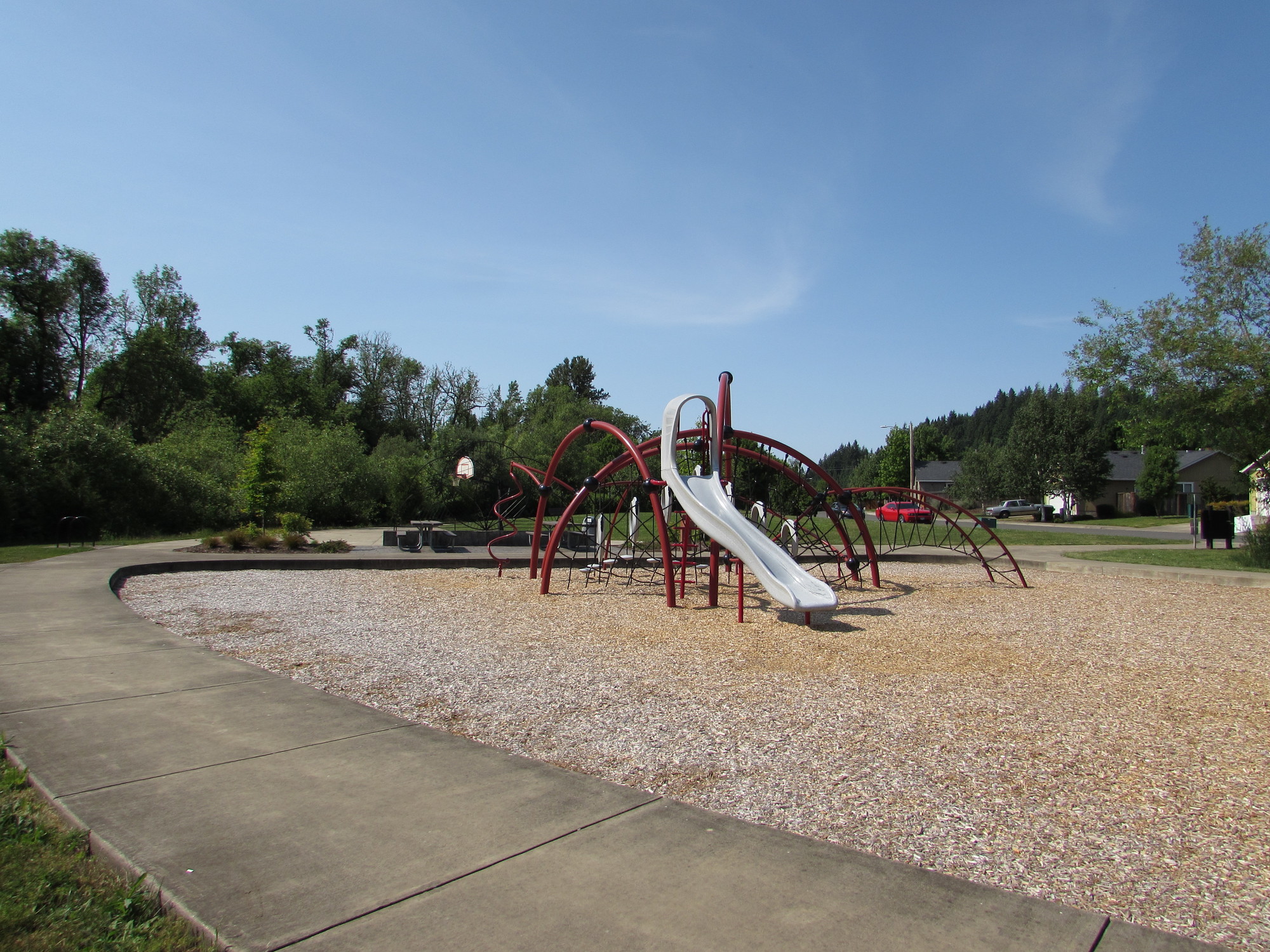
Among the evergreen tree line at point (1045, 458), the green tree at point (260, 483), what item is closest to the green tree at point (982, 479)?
the evergreen tree line at point (1045, 458)

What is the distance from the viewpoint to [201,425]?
135ft

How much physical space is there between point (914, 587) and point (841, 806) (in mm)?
10898

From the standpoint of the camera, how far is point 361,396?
67375mm

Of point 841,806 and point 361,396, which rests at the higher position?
point 361,396

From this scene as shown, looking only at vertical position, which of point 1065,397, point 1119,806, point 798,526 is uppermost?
point 1065,397

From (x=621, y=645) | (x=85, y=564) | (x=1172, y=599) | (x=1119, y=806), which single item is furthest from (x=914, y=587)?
(x=85, y=564)

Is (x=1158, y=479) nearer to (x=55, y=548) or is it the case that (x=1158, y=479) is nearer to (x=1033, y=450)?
(x=1033, y=450)

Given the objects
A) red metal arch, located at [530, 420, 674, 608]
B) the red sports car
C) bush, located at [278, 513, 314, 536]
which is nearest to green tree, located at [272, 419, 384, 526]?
bush, located at [278, 513, 314, 536]

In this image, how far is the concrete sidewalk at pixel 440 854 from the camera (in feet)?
8.30

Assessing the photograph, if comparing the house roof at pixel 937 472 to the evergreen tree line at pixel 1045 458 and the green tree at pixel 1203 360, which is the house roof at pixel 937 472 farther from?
the green tree at pixel 1203 360

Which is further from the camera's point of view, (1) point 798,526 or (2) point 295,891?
(1) point 798,526

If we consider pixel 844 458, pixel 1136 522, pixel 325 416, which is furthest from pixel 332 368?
pixel 844 458

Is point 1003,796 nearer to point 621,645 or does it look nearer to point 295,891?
point 295,891

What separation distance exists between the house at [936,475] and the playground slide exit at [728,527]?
82.6 metres
